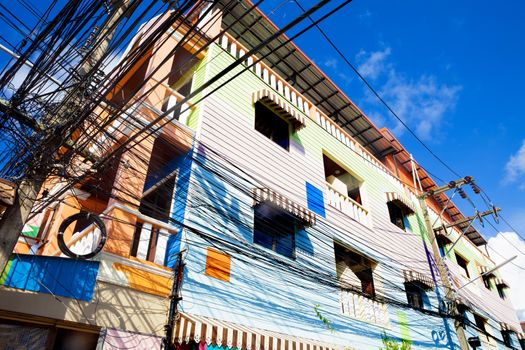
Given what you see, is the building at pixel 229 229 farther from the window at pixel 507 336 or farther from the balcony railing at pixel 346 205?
the window at pixel 507 336

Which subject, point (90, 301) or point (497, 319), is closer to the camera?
point (90, 301)

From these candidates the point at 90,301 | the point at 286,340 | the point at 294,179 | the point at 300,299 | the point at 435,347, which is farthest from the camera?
the point at 435,347

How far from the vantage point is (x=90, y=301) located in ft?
15.9

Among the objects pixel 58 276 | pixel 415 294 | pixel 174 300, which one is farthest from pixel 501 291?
pixel 58 276

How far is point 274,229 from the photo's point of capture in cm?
845

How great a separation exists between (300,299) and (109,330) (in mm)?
4065

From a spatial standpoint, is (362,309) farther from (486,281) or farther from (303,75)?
(486,281)

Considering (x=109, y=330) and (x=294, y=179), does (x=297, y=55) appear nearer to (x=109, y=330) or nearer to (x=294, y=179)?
(x=294, y=179)

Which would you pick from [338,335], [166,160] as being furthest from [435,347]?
[166,160]

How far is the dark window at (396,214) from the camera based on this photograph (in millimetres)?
13898

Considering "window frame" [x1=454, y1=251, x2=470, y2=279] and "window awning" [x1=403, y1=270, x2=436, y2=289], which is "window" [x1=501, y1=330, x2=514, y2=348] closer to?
"window frame" [x1=454, y1=251, x2=470, y2=279]

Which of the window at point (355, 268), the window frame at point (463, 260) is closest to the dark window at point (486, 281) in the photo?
the window frame at point (463, 260)

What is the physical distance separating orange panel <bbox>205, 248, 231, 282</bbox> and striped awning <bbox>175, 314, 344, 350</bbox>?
0.86 metres

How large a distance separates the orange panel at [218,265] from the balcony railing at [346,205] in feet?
15.1
